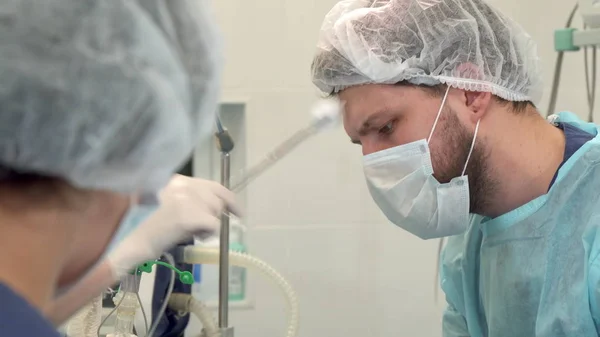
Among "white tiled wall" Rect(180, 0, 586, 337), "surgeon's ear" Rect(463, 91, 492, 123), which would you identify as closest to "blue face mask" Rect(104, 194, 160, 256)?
"surgeon's ear" Rect(463, 91, 492, 123)

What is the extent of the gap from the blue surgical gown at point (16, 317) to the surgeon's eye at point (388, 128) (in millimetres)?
970

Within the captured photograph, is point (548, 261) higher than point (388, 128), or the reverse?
point (388, 128)

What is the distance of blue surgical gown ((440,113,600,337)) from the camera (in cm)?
127

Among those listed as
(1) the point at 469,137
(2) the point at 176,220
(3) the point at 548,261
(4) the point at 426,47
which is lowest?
(3) the point at 548,261

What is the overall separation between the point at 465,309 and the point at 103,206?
3.80 ft

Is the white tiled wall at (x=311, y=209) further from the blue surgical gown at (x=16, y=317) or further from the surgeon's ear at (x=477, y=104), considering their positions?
the blue surgical gown at (x=16, y=317)

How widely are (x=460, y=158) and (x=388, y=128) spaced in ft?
0.54

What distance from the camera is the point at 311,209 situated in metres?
2.14

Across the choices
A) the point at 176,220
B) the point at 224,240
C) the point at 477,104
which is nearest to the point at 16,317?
the point at 176,220

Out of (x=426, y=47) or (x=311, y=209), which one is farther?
(x=311, y=209)

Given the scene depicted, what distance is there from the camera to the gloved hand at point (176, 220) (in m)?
0.97

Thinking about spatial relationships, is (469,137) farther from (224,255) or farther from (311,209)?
(311,209)

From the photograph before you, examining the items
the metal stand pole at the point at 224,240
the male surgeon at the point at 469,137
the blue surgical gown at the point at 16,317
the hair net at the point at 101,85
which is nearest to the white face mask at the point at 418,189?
the male surgeon at the point at 469,137

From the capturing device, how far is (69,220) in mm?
596
